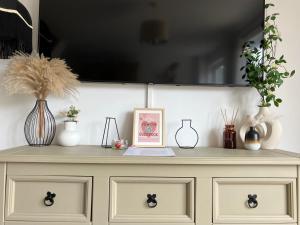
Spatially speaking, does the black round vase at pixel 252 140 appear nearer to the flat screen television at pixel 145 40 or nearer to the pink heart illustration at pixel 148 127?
the flat screen television at pixel 145 40

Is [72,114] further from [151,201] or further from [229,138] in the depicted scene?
[229,138]

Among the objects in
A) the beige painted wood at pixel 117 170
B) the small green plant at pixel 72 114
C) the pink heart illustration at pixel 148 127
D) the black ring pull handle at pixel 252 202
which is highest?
the small green plant at pixel 72 114

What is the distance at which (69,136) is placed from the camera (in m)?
1.50

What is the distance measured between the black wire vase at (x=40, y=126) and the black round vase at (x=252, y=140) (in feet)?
3.71

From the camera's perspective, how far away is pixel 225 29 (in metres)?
1.59

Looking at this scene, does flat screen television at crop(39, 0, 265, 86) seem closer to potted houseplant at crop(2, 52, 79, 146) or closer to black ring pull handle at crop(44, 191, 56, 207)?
potted houseplant at crop(2, 52, 79, 146)

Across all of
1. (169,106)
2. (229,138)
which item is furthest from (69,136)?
(229,138)

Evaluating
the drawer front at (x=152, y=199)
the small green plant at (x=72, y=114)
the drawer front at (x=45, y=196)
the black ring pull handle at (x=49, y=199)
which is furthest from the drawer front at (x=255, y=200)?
the small green plant at (x=72, y=114)

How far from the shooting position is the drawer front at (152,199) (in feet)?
3.76

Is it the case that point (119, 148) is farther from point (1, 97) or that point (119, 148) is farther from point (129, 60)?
point (1, 97)

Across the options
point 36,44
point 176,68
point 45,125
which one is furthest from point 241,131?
point 36,44

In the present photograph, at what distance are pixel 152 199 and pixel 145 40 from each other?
0.91 meters

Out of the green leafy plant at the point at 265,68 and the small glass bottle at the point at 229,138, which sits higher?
the green leafy plant at the point at 265,68

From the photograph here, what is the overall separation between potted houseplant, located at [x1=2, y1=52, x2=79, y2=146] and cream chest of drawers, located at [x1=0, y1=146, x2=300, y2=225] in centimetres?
38
